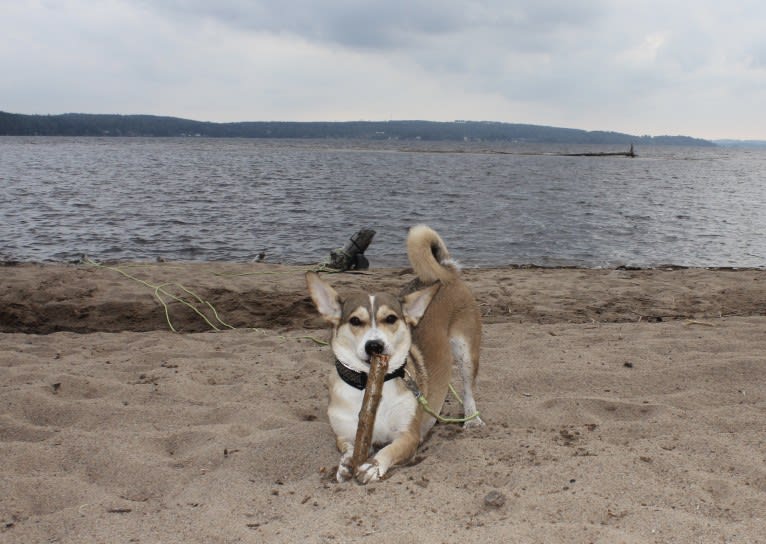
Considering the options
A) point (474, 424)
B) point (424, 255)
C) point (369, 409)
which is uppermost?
point (424, 255)

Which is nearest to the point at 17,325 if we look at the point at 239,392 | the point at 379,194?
the point at 239,392

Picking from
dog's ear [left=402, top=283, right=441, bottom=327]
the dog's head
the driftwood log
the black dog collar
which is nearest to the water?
the driftwood log

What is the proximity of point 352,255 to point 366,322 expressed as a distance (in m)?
9.06

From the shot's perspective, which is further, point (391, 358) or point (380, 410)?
point (380, 410)

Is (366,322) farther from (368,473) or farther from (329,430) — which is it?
(329,430)

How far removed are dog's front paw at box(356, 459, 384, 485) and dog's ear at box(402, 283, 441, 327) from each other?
121 cm

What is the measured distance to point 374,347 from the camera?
446cm

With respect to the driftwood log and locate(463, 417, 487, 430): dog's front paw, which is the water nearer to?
the driftwood log

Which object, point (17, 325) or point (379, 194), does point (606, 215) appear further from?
point (17, 325)

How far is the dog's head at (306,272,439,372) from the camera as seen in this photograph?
457 centimetres

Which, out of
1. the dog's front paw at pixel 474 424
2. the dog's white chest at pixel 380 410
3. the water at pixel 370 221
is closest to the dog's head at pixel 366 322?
the dog's white chest at pixel 380 410

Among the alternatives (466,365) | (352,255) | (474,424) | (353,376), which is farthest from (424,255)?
(352,255)

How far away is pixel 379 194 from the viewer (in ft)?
126

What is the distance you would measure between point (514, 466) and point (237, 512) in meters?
1.94
